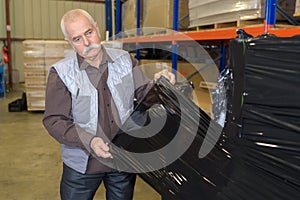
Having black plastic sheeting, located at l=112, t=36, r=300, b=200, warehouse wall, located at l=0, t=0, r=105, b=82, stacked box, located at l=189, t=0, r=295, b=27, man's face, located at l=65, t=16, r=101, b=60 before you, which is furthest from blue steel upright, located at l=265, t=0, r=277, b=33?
warehouse wall, located at l=0, t=0, r=105, b=82

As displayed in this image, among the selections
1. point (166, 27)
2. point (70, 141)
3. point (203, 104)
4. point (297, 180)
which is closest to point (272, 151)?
point (297, 180)

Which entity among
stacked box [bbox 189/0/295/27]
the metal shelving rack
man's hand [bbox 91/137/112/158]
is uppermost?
stacked box [bbox 189/0/295/27]

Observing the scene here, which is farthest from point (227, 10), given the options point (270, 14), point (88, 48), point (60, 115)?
point (60, 115)

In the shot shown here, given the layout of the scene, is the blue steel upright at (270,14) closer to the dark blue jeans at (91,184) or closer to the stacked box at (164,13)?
the dark blue jeans at (91,184)

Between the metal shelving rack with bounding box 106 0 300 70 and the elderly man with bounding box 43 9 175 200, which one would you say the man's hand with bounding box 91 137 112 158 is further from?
the metal shelving rack with bounding box 106 0 300 70

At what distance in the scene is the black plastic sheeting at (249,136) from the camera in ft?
3.28

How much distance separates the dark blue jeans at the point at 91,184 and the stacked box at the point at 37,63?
5.17m

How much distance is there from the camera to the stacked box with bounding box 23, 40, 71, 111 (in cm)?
666

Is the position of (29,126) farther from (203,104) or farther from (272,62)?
(272,62)

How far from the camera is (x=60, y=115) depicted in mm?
1580

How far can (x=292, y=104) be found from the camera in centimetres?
98

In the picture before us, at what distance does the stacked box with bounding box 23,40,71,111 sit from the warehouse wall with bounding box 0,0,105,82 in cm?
438

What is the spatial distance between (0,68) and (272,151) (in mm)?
9044

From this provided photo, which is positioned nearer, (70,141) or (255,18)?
(70,141)
